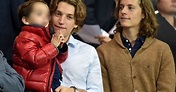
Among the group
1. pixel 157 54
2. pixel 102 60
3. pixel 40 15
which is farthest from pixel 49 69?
pixel 157 54

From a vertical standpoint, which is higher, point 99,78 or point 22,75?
point 22,75

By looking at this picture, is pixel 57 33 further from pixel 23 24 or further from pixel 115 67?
pixel 115 67

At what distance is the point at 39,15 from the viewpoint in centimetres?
352

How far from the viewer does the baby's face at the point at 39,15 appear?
349 centimetres

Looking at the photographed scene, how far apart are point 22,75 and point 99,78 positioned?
0.61 meters

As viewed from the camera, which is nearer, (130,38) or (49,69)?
(49,69)

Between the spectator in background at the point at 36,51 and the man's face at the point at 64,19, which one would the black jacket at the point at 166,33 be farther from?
the spectator in background at the point at 36,51

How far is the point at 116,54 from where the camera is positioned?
397cm

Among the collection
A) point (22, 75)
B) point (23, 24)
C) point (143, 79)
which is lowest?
point (143, 79)

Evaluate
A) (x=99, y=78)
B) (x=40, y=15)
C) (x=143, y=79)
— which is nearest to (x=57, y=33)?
(x=40, y=15)

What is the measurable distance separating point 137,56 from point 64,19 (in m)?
0.60

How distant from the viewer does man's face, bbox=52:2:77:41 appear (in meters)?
3.72

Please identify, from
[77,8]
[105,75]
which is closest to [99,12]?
[105,75]

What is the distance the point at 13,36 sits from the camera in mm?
3986
